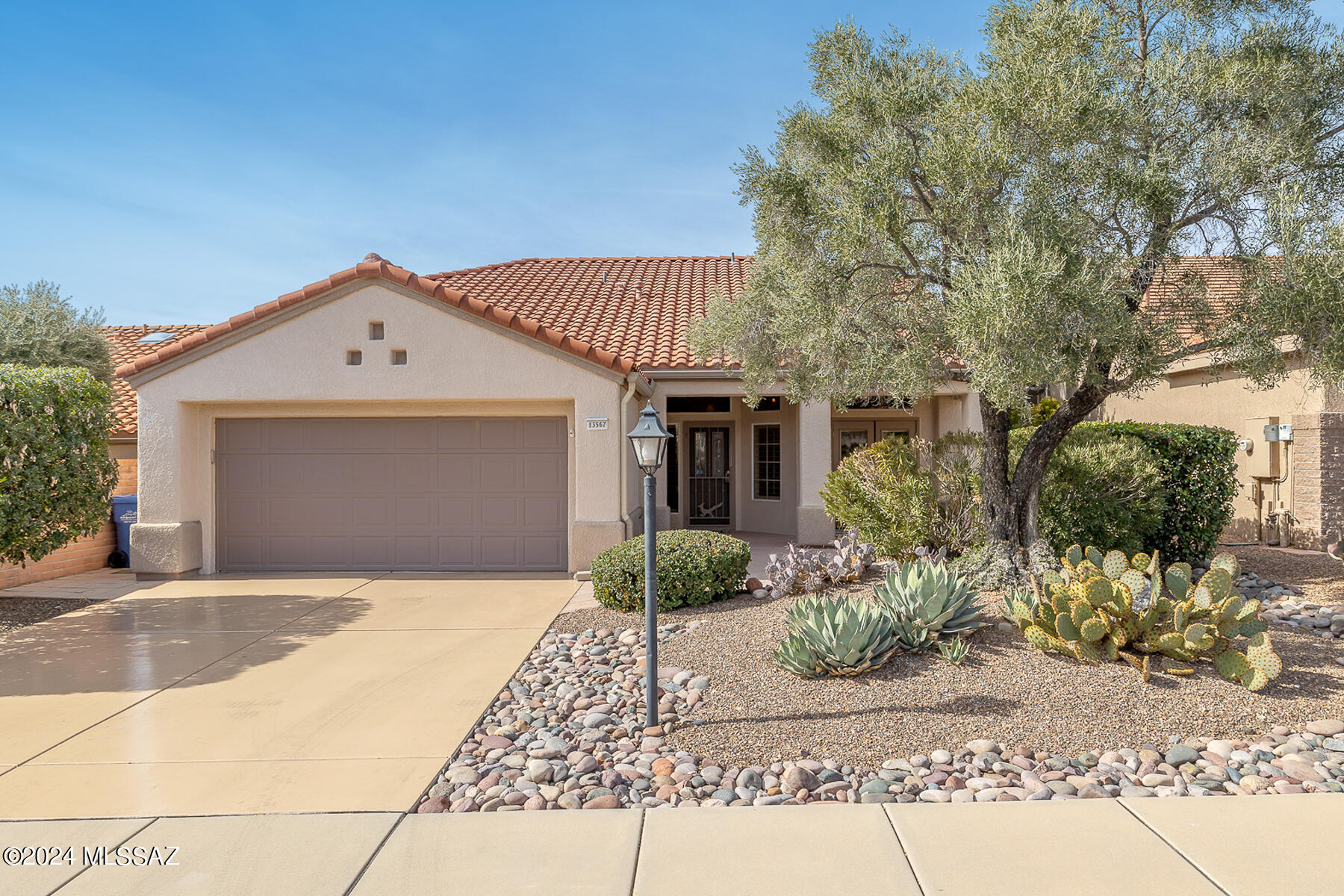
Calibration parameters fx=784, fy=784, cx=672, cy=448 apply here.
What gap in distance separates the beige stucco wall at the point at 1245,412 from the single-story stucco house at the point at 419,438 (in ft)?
0.15

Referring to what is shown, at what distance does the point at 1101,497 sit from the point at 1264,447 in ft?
17.3

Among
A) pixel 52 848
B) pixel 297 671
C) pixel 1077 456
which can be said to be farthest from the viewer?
pixel 1077 456

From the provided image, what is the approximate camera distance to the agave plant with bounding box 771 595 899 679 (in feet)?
17.6

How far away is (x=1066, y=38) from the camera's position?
6.03 metres

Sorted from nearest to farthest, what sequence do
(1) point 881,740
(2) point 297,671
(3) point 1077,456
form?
(1) point 881,740, (2) point 297,671, (3) point 1077,456

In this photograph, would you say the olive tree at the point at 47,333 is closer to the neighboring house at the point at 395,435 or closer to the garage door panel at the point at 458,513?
the neighboring house at the point at 395,435

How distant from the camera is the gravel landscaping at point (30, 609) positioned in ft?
27.3

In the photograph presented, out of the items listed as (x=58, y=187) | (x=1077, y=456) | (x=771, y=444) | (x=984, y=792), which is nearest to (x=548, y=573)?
(x=771, y=444)

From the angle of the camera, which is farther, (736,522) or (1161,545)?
(736,522)

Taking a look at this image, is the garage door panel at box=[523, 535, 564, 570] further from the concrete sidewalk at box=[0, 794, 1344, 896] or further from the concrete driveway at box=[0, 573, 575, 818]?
the concrete sidewalk at box=[0, 794, 1344, 896]

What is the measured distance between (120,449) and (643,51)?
1096 centimetres

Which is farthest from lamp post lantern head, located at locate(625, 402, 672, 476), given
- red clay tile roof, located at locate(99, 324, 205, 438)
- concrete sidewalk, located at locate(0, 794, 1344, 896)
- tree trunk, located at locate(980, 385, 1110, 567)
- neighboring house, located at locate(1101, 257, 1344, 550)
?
red clay tile roof, located at locate(99, 324, 205, 438)

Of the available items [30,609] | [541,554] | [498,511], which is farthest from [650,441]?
[30,609]

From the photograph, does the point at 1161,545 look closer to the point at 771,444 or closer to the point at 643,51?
the point at 771,444
